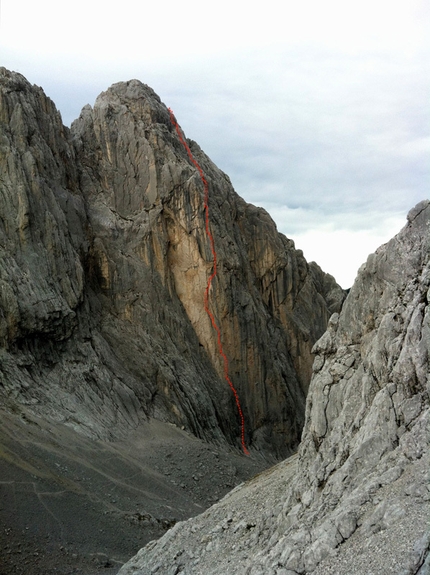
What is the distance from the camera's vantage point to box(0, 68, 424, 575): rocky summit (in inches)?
513

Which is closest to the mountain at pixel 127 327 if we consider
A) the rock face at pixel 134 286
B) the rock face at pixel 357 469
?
the rock face at pixel 134 286

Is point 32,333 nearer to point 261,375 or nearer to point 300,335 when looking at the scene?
point 261,375

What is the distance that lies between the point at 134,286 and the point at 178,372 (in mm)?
6703

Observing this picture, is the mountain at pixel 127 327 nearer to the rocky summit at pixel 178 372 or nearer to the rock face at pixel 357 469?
the rocky summit at pixel 178 372

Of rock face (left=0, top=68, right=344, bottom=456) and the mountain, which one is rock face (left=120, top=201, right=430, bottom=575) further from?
rock face (left=0, top=68, right=344, bottom=456)

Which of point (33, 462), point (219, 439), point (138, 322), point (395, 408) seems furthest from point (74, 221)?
point (395, 408)

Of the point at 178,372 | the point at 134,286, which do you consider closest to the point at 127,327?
the point at 134,286

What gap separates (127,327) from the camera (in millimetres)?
43500

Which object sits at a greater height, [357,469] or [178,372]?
[178,372]

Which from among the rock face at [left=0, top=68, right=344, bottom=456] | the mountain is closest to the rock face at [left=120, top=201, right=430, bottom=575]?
the mountain

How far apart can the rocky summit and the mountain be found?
0.43 ft

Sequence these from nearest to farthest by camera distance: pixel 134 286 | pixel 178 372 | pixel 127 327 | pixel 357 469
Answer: pixel 357 469, pixel 178 372, pixel 127 327, pixel 134 286

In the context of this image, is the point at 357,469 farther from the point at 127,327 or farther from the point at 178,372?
the point at 127,327

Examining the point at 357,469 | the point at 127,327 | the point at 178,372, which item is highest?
the point at 127,327
